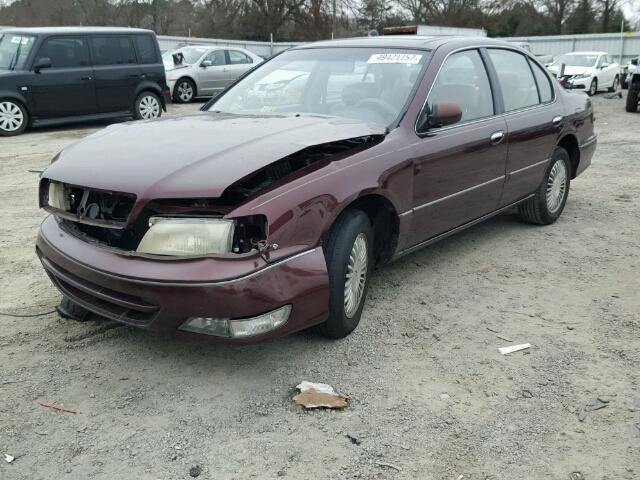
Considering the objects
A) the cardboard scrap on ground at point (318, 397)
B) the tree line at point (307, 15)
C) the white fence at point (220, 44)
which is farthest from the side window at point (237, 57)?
the tree line at point (307, 15)

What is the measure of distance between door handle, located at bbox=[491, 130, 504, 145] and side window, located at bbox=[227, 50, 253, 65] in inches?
532

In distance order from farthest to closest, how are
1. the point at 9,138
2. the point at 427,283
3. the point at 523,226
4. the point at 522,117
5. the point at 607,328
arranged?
the point at 9,138 < the point at 523,226 < the point at 522,117 < the point at 427,283 < the point at 607,328

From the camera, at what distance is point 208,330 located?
2836mm

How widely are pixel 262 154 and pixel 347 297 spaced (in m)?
0.94

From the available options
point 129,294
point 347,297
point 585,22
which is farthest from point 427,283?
point 585,22

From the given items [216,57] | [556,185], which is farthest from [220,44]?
[556,185]

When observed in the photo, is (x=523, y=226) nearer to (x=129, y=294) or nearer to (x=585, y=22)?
(x=129, y=294)

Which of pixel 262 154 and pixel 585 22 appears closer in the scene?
pixel 262 154

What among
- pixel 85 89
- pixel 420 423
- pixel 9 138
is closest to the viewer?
pixel 420 423

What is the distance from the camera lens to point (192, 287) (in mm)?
2701

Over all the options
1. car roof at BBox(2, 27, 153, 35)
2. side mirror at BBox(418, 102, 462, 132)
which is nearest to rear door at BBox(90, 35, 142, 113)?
car roof at BBox(2, 27, 153, 35)

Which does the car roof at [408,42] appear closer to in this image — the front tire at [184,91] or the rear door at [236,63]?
the front tire at [184,91]

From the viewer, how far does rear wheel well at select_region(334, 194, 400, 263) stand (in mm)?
3635

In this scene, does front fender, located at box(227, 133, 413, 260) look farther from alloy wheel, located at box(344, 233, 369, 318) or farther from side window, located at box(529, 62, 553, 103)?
side window, located at box(529, 62, 553, 103)
